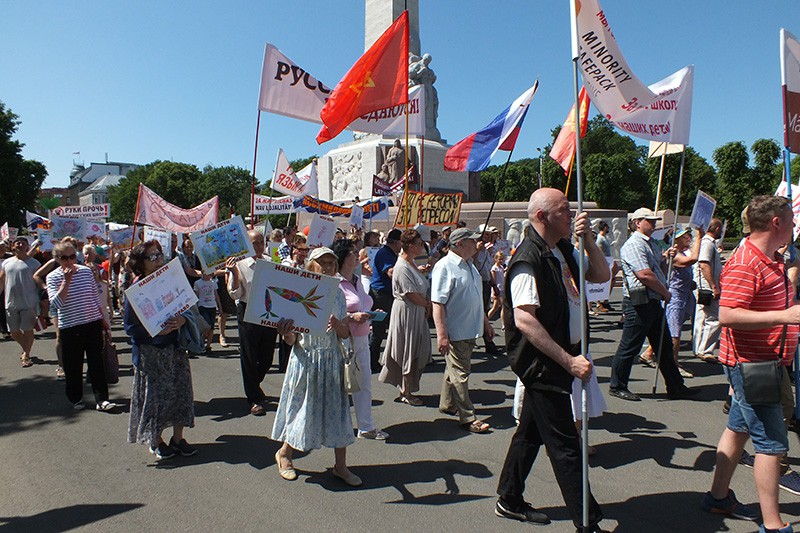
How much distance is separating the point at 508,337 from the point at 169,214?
1122cm

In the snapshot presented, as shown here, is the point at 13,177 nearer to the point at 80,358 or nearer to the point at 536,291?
the point at 80,358

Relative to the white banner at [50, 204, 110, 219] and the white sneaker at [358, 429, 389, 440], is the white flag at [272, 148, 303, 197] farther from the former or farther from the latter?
the white sneaker at [358, 429, 389, 440]

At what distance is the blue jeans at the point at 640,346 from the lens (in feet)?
20.1

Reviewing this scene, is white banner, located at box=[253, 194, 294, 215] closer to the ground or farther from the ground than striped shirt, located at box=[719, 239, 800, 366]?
farther from the ground

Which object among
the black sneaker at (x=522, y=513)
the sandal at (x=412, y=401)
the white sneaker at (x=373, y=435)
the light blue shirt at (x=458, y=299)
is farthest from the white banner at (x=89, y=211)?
the black sneaker at (x=522, y=513)

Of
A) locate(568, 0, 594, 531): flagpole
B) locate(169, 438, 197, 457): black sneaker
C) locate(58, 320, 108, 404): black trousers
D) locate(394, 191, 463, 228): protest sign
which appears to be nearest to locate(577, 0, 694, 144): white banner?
locate(568, 0, 594, 531): flagpole

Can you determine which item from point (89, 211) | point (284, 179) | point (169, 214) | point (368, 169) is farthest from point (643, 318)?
point (368, 169)

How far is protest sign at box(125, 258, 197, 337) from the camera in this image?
14.3 feet

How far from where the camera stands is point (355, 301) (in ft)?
14.9

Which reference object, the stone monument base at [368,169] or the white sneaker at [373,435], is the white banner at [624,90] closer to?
the white sneaker at [373,435]

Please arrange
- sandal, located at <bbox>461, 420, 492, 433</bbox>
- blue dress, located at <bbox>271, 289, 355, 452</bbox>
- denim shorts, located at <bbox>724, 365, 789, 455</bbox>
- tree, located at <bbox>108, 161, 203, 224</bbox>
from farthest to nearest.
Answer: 1. tree, located at <bbox>108, 161, 203, 224</bbox>
2. sandal, located at <bbox>461, 420, 492, 433</bbox>
3. blue dress, located at <bbox>271, 289, 355, 452</bbox>
4. denim shorts, located at <bbox>724, 365, 789, 455</bbox>

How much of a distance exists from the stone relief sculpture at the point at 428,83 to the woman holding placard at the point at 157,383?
24.6 m

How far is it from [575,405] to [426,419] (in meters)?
2.18

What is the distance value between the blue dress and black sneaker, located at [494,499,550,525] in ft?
3.71
